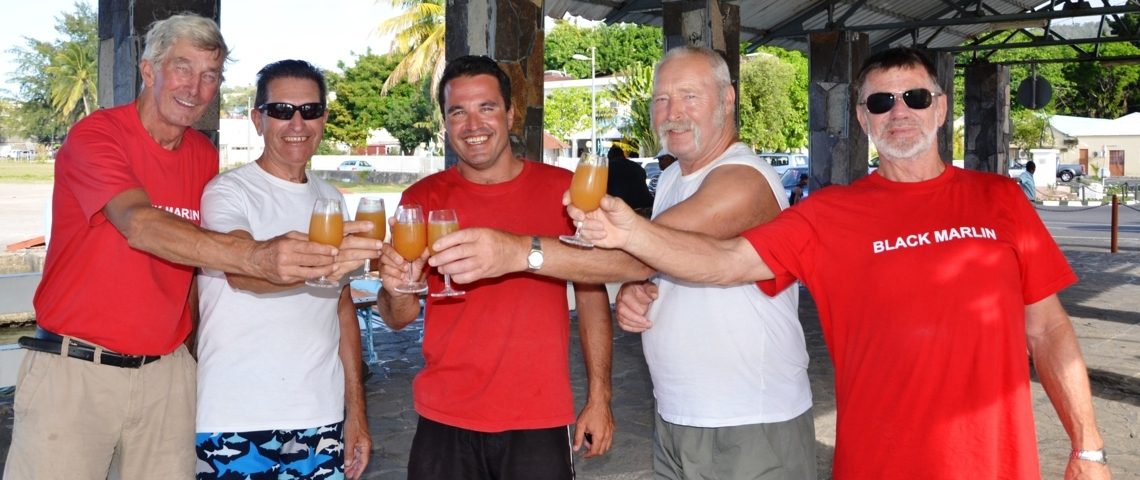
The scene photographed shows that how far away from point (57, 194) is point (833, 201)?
220 centimetres

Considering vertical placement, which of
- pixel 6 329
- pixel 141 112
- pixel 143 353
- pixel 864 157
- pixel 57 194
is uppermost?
pixel 864 157

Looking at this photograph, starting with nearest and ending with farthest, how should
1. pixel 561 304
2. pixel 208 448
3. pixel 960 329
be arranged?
1. pixel 960 329
2. pixel 208 448
3. pixel 561 304

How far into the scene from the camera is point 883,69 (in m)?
2.74

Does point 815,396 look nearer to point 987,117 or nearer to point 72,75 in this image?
point 987,117

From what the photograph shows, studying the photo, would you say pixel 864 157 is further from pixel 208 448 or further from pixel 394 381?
pixel 208 448

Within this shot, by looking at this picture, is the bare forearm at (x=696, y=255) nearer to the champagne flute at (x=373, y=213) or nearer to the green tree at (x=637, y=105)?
the champagne flute at (x=373, y=213)

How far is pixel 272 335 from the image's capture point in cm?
295

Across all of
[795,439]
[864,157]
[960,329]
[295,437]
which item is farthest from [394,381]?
[864,157]

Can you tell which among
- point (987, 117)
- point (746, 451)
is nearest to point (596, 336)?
point (746, 451)

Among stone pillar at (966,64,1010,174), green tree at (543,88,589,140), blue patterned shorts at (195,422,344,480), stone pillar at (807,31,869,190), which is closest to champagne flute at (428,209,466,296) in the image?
blue patterned shorts at (195,422,344,480)

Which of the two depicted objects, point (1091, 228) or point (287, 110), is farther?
point (1091, 228)

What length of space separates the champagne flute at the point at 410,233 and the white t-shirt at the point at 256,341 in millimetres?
228

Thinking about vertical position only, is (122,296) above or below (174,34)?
below

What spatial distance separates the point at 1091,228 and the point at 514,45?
59.9 ft
